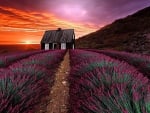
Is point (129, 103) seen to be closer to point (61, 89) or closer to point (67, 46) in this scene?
point (61, 89)

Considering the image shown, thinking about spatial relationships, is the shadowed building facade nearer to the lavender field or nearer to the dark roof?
the dark roof

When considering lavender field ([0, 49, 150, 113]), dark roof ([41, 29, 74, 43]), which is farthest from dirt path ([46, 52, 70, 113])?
Answer: dark roof ([41, 29, 74, 43])

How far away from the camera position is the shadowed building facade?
123ft

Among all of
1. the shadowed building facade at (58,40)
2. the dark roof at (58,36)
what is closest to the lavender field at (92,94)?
the shadowed building facade at (58,40)

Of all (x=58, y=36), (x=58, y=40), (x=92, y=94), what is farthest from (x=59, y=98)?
(x=58, y=36)

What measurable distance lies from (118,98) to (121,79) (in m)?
1.29

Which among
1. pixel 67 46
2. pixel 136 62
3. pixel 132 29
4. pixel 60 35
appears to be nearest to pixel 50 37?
pixel 60 35

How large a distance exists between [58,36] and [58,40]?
56.3 inches

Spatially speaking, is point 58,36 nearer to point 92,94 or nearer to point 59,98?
point 59,98

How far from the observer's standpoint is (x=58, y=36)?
39.1 metres

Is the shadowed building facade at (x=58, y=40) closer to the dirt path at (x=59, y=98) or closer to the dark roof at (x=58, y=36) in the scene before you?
the dark roof at (x=58, y=36)

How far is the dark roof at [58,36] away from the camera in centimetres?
3781

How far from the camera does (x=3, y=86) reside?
141 inches

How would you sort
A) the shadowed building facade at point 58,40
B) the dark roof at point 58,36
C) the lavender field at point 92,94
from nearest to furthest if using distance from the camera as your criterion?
the lavender field at point 92,94, the shadowed building facade at point 58,40, the dark roof at point 58,36
